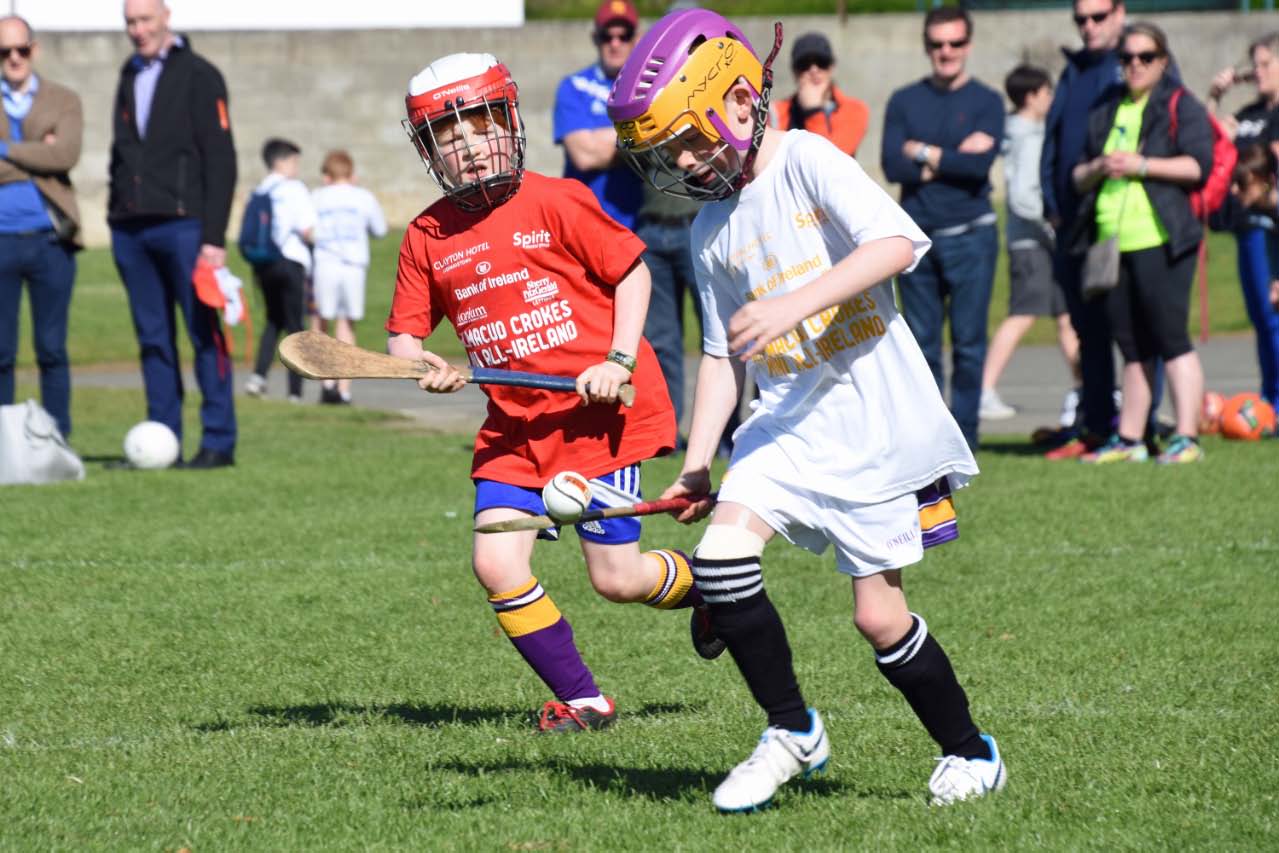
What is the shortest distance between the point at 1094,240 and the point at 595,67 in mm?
2925

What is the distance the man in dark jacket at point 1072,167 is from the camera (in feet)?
33.7

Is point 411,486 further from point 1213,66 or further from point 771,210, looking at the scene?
point 1213,66

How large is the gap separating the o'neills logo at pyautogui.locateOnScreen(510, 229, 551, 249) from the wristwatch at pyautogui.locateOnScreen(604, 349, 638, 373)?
414 millimetres

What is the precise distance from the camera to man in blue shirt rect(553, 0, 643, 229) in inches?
390

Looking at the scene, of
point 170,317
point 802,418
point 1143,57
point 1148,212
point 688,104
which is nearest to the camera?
point 688,104

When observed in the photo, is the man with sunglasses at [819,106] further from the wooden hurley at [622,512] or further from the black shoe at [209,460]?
the wooden hurley at [622,512]

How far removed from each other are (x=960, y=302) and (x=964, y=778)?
6668 millimetres

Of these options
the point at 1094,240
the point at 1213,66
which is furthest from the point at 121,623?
the point at 1213,66

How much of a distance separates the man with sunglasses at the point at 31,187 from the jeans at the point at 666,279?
3452mm

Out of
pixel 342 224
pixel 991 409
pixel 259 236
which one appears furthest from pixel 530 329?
pixel 342 224

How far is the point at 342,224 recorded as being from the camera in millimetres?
15891

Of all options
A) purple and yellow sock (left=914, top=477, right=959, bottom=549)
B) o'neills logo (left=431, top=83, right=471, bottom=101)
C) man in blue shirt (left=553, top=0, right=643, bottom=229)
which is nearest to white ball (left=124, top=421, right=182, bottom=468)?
man in blue shirt (left=553, top=0, right=643, bottom=229)

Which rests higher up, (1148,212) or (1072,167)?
(1072,167)

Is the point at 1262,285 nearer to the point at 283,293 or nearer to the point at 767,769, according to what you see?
the point at 283,293
